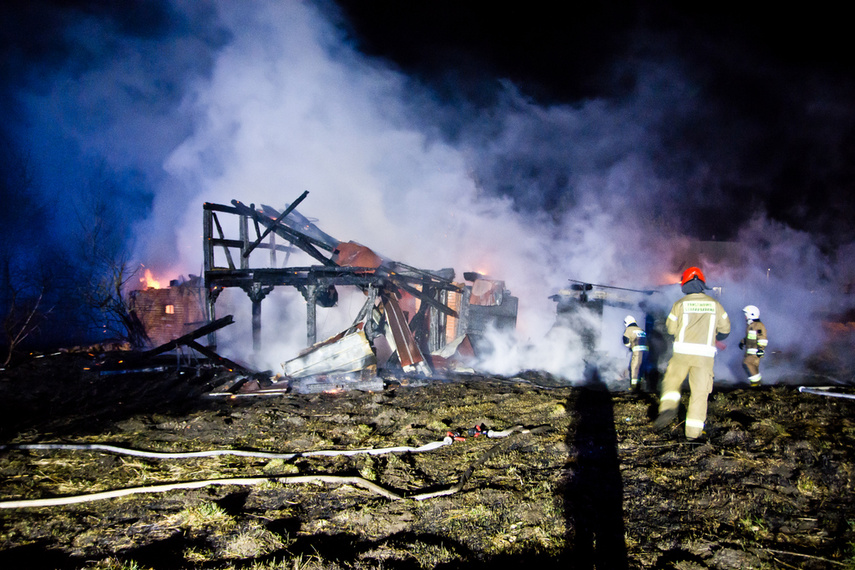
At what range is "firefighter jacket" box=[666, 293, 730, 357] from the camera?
4.77m

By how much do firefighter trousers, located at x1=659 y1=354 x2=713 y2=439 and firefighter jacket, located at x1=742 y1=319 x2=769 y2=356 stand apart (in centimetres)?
427

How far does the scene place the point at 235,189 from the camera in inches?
766

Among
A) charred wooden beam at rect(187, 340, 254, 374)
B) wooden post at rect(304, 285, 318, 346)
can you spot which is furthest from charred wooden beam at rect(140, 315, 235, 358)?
wooden post at rect(304, 285, 318, 346)

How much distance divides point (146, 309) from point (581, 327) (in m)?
18.6

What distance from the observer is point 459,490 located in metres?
3.73

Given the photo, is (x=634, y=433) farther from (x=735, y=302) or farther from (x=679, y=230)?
(x=679, y=230)

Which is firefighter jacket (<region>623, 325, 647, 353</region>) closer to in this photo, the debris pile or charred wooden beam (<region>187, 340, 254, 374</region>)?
the debris pile

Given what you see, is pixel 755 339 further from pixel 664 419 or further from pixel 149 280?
pixel 149 280

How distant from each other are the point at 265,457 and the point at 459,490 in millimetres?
2460

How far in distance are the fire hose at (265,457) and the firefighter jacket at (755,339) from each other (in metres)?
5.38

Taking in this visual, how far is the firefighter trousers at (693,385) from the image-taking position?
4578 millimetres

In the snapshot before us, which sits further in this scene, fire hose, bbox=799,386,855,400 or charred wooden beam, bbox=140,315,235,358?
charred wooden beam, bbox=140,315,235,358

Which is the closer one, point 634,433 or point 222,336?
point 634,433

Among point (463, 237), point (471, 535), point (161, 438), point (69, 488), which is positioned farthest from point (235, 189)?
point (471, 535)
